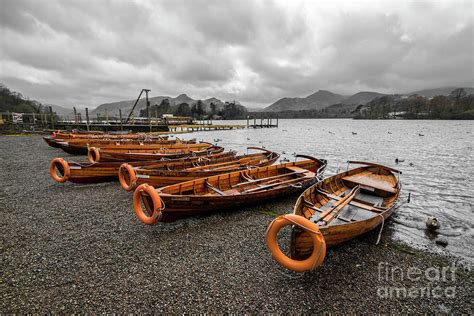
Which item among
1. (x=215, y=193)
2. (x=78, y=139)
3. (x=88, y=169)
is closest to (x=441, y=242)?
(x=215, y=193)

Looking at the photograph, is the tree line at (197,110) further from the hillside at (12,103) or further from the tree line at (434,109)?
the tree line at (434,109)

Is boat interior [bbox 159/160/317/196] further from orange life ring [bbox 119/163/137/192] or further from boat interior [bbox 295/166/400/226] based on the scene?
orange life ring [bbox 119/163/137/192]

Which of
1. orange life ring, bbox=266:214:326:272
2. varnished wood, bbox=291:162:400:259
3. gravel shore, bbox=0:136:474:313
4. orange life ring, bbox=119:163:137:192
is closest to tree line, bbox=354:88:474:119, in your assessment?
varnished wood, bbox=291:162:400:259

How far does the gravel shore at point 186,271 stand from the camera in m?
3.94

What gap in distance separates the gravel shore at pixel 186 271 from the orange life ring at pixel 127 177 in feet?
3.24

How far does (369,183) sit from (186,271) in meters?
7.98

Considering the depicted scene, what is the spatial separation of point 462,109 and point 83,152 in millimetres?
171633

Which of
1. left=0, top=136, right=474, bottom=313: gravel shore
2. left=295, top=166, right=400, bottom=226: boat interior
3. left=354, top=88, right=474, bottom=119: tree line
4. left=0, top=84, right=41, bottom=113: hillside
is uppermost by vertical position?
left=354, top=88, right=474, bottom=119: tree line

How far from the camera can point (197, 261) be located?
5.05 metres

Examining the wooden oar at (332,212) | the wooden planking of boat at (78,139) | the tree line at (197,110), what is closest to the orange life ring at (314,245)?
the wooden oar at (332,212)

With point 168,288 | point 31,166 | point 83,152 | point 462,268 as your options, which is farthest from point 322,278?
point 83,152

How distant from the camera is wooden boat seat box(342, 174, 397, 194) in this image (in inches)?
326

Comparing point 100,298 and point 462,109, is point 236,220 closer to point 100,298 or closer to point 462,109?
point 100,298

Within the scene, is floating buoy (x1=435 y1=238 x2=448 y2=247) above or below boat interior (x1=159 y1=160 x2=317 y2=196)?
below
